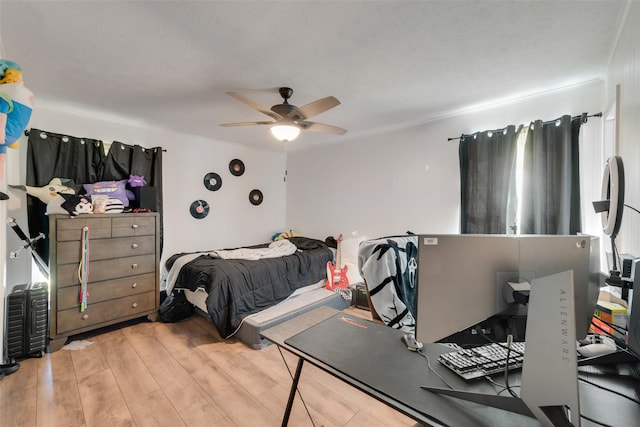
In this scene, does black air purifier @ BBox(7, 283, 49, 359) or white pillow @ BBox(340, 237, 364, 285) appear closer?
black air purifier @ BBox(7, 283, 49, 359)

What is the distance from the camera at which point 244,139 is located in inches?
160

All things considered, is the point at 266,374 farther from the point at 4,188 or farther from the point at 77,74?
the point at 77,74

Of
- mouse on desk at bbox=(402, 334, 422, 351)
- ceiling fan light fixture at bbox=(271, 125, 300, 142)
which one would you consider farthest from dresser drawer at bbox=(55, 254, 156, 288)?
mouse on desk at bbox=(402, 334, 422, 351)

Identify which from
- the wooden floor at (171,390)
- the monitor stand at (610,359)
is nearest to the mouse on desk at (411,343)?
the monitor stand at (610,359)

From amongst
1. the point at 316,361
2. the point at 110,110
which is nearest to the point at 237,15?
the point at 316,361

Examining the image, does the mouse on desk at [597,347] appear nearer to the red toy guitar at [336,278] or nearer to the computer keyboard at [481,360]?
the computer keyboard at [481,360]

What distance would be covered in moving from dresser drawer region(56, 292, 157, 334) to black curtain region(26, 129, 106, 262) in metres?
0.65

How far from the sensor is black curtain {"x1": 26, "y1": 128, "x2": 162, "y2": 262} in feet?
8.48

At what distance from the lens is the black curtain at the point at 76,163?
102 inches

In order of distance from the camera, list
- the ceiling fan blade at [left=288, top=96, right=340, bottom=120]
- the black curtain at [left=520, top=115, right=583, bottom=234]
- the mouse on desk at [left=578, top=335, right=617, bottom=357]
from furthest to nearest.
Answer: the black curtain at [left=520, top=115, right=583, bottom=234]
the ceiling fan blade at [left=288, top=96, right=340, bottom=120]
the mouse on desk at [left=578, top=335, right=617, bottom=357]

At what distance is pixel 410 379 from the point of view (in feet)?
2.76

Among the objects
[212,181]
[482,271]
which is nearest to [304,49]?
[482,271]

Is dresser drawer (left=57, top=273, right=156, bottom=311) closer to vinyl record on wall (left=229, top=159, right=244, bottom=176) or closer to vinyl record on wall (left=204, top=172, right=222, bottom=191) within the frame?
vinyl record on wall (left=204, top=172, right=222, bottom=191)

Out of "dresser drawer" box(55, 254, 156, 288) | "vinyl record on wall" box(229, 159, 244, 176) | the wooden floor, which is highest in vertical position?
"vinyl record on wall" box(229, 159, 244, 176)
